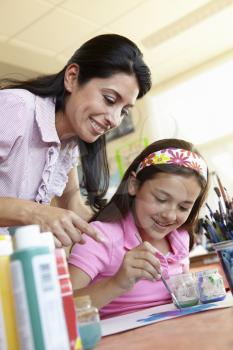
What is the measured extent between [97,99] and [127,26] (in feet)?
4.97

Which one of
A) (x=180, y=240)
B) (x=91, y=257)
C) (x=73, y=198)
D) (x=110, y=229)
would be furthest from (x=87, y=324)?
(x=73, y=198)

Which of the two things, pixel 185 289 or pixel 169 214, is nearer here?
pixel 185 289

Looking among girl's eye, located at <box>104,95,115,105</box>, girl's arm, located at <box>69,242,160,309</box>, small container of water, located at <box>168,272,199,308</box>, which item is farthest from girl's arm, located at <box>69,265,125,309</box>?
girl's eye, located at <box>104,95,115,105</box>

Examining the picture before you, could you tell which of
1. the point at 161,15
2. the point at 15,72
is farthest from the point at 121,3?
the point at 15,72

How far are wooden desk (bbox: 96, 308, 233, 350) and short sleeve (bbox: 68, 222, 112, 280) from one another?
0.36 m

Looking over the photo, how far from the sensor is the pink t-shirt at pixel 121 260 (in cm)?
101

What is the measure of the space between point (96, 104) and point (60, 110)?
0.12 m

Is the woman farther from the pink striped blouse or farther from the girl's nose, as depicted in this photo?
the girl's nose

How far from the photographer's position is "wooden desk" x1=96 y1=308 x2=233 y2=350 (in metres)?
0.49

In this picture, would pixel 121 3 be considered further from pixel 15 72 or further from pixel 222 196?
pixel 222 196

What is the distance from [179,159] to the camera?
110 cm

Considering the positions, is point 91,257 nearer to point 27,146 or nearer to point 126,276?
point 126,276

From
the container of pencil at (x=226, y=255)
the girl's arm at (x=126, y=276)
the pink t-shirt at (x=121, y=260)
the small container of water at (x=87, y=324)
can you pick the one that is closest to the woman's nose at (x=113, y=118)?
the pink t-shirt at (x=121, y=260)

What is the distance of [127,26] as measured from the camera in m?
2.45
